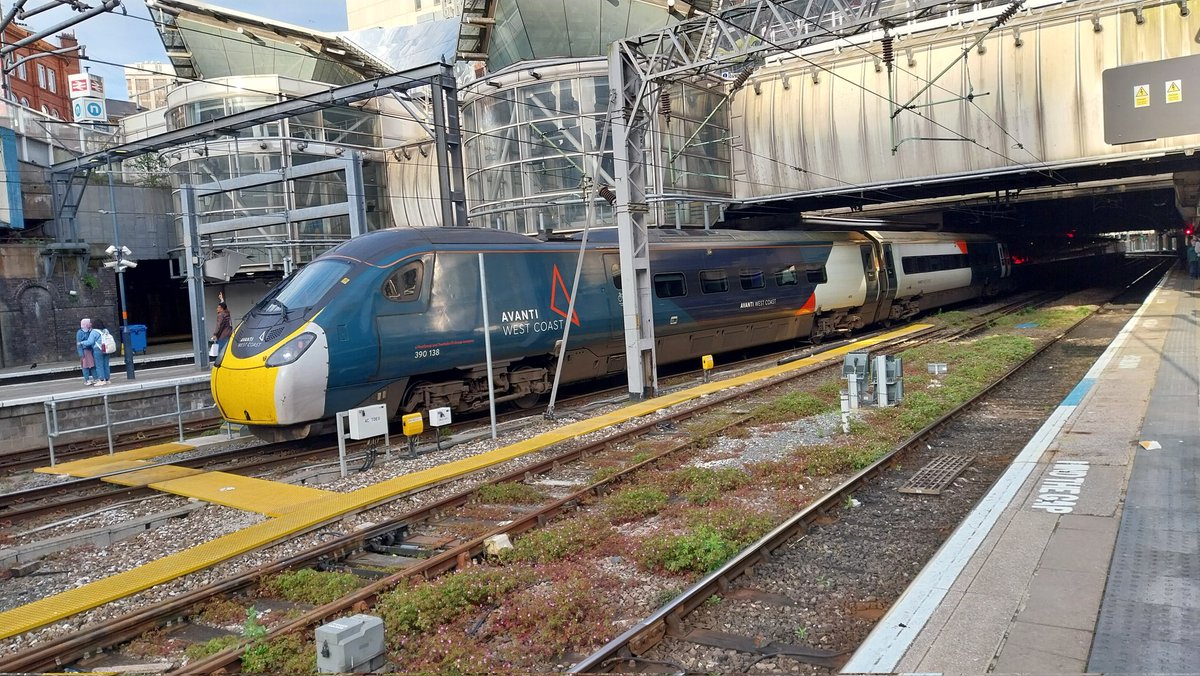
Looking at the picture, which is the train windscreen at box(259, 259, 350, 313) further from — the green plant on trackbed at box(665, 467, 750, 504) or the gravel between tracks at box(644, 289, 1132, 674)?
the gravel between tracks at box(644, 289, 1132, 674)

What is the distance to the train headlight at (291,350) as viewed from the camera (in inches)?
412

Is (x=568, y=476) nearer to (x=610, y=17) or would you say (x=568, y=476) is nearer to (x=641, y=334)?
(x=641, y=334)

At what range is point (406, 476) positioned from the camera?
9.59 meters

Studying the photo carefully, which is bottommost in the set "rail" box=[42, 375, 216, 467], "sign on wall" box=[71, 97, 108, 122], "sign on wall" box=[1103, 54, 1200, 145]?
"rail" box=[42, 375, 216, 467]

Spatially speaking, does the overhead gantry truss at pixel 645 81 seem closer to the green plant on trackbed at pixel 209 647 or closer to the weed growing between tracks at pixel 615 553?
the weed growing between tracks at pixel 615 553

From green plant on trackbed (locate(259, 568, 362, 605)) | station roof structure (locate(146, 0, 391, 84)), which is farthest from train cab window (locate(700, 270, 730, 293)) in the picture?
station roof structure (locate(146, 0, 391, 84))

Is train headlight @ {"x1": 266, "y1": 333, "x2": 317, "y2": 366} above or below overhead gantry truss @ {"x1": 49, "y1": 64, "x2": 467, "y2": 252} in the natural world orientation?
below

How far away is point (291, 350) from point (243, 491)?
2.00 metres

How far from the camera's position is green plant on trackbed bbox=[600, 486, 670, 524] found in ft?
25.0

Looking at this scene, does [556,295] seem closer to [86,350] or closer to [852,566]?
[852,566]

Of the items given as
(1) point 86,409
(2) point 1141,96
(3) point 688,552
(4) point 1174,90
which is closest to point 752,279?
(2) point 1141,96

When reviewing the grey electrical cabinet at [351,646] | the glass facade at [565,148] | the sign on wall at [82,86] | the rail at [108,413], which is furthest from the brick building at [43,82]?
the grey electrical cabinet at [351,646]

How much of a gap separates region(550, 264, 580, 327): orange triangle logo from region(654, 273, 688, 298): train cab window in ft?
7.49

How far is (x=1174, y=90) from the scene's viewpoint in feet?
60.5
